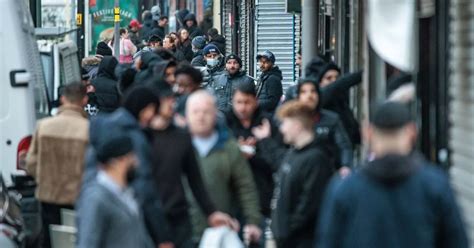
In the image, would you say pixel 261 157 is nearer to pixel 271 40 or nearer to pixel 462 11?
pixel 462 11

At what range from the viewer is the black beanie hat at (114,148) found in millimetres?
9156

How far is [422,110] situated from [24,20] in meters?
4.08

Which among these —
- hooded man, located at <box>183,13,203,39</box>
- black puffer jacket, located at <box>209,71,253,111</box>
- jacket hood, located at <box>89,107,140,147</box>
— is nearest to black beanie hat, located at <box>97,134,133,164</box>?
jacket hood, located at <box>89,107,140,147</box>

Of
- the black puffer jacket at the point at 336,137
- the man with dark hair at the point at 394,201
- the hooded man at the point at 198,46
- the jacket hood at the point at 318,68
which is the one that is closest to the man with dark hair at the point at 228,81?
the hooded man at the point at 198,46

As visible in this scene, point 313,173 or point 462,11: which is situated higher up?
point 462,11

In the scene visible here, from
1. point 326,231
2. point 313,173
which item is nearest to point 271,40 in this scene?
point 313,173

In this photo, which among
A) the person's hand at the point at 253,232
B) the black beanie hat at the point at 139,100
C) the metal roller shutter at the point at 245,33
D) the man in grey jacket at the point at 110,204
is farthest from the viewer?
the metal roller shutter at the point at 245,33

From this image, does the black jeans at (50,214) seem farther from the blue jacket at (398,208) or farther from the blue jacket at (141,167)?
the blue jacket at (398,208)

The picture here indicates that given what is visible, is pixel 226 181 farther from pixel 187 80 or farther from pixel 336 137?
pixel 187 80

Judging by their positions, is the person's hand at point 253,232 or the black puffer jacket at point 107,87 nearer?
the person's hand at point 253,232

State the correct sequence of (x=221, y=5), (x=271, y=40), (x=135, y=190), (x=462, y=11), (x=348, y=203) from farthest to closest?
(x=221, y=5), (x=271, y=40), (x=462, y=11), (x=135, y=190), (x=348, y=203)

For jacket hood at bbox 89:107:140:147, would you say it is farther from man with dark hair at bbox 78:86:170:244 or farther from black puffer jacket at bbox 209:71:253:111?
black puffer jacket at bbox 209:71:253:111

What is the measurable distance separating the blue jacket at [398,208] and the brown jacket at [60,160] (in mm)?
5501

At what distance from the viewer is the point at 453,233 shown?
7719 mm
